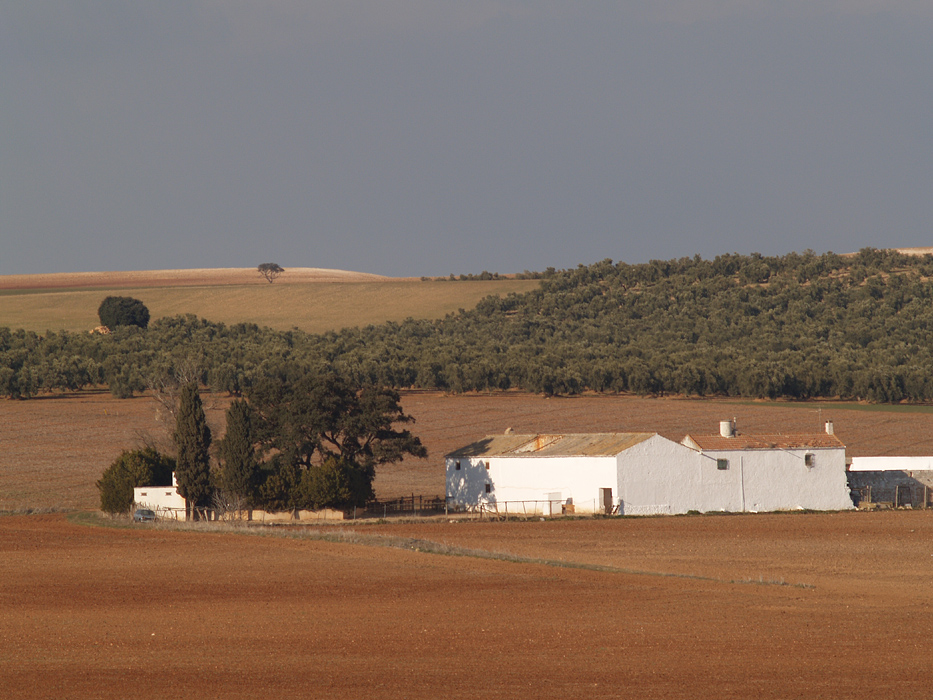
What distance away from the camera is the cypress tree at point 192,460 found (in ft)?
167

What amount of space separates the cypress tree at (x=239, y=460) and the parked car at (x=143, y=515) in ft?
10.7

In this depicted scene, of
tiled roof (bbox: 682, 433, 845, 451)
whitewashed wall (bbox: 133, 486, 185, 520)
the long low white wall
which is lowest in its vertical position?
whitewashed wall (bbox: 133, 486, 185, 520)

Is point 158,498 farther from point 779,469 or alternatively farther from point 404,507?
point 779,469

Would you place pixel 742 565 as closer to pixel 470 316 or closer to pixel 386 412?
pixel 386 412

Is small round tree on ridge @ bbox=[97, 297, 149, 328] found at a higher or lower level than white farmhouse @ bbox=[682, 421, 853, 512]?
higher

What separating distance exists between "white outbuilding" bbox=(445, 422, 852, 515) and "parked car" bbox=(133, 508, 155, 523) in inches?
567

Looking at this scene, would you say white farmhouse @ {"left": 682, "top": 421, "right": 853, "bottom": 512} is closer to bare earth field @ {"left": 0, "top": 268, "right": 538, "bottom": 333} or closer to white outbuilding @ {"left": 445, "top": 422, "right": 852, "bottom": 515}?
white outbuilding @ {"left": 445, "top": 422, "right": 852, "bottom": 515}

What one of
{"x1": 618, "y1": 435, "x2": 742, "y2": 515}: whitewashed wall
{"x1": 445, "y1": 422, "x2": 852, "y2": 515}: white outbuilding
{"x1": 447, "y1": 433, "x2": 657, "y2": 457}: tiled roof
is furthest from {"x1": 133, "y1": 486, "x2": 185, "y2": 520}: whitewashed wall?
{"x1": 618, "y1": 435, "x2": 742, "y2": 515}: whitewashed wall

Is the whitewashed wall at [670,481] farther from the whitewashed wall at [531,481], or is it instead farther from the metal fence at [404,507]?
the metal fence at [404,507]

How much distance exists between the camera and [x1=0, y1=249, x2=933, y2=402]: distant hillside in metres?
97.2

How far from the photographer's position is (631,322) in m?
135

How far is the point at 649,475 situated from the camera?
5384cm

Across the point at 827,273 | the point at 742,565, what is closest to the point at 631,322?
the point at 827,273

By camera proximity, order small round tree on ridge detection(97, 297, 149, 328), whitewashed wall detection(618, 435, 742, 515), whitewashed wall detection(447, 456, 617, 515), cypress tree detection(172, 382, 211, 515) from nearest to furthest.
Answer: cypress tree detection(172, 382, 211, 515) → whitewashed wall detection(618, 435, 742, 515) → whitewashed wall detection(447, 456, 617, 515) → small round tree on ridge detection(97, 297, 149, 328)
